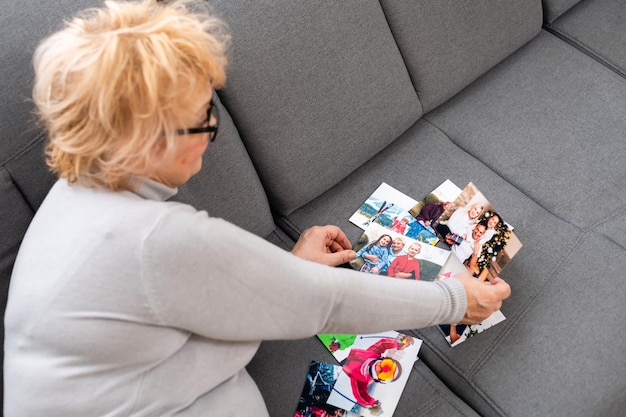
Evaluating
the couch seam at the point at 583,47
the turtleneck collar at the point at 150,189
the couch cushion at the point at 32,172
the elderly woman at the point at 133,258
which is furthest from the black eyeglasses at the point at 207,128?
the couch seam at the point at 583,47

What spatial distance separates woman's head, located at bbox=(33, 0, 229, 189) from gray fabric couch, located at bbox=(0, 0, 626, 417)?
323 mm

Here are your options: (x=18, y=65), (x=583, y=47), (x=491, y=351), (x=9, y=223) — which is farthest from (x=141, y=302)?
(x=583, y=47)

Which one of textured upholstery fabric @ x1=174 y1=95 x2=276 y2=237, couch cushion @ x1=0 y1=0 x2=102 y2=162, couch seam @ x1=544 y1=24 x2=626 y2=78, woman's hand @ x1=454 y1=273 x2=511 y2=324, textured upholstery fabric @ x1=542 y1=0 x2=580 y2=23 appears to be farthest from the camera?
textured upholstery fabric @ x1=542 y1=0 x2=580 y2=23

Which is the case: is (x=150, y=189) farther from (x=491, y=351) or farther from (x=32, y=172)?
(x=491, y=351)

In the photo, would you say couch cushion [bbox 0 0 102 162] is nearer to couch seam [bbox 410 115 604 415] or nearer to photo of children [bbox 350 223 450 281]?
photo of children [bbox 350 223 450 281]

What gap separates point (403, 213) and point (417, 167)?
0.18m

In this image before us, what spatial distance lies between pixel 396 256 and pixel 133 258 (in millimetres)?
847

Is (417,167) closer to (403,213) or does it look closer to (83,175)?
(403,213)

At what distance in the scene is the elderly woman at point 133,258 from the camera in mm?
989

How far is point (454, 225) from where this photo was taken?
65.5 inches

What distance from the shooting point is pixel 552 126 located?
1.88 meters

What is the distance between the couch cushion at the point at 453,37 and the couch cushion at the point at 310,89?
0.07 metres

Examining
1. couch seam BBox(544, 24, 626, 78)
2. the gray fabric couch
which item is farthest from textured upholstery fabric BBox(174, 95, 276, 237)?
couch seam BBox(544, 24, 626, 78)

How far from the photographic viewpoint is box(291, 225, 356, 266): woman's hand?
5.05 feet
